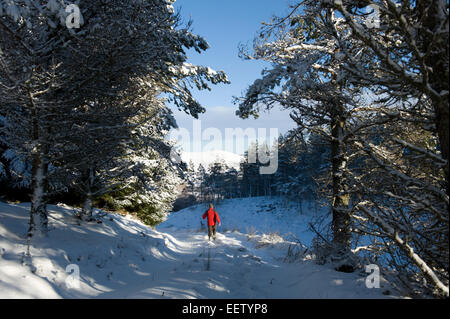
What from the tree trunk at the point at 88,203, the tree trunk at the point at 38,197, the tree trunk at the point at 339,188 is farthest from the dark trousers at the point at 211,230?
the tree trunk at the point at 38,197

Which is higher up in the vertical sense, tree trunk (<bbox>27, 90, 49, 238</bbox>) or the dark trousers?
tree trunk (<bbox>27, 90, 49, 238</bbox>)

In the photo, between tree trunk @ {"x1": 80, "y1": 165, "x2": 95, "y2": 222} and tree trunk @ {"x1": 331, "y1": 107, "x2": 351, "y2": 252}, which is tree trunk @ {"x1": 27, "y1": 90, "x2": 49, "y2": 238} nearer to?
tree trunk @ {"x1": 80, "y1": 165, "x2": 95, "y2": 222}

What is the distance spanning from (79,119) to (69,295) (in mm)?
3989

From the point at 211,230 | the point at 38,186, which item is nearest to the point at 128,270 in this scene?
the point at 38,186

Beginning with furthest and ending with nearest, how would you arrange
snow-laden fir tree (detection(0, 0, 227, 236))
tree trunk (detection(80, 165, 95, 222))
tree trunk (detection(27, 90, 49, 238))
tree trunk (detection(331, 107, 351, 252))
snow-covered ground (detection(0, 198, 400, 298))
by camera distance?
tree trunk (detection(80, 165, 95, 222)), tree trunk (detection(331, 107, 351, 252)), tree trunk (detection(27, 90, 49, 238)), snow-laden fir tree (detection(0, 0, 227, 236)), snow-covered ground (detection(0, 198, 400, 298))

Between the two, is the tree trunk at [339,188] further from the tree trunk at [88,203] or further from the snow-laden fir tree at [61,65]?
the tree trunk at [88,203]

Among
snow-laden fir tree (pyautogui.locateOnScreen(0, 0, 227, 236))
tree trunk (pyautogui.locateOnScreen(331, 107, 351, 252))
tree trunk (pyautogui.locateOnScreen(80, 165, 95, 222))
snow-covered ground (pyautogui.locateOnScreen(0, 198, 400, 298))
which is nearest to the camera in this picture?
snow-covered ground (pyautogui.locateOnScreen(0, 198, 400, 298))

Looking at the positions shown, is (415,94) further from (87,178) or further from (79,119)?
(87,178)

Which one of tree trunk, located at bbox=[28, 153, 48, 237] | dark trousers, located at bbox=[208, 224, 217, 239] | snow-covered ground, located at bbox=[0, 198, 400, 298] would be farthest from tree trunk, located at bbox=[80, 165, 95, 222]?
dark trousers, located at bbox=[208, 224, 217, 239]

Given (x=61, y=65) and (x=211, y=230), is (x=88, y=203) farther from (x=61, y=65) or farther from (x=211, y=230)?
(x=211, y=230)

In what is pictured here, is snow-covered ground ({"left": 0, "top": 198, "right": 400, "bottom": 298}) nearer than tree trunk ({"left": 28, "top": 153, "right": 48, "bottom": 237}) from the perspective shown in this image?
Yes

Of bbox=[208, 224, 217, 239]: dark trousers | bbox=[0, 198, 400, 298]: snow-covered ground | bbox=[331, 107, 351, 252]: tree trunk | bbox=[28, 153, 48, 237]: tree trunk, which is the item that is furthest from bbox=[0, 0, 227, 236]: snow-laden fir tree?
bbox=[208, 224, 217, 239]: dark trousers

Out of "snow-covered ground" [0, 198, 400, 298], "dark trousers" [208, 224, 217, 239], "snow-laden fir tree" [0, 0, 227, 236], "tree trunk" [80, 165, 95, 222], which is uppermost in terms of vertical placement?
"snow-laden fir tree" [0, 0, 227, 236]
